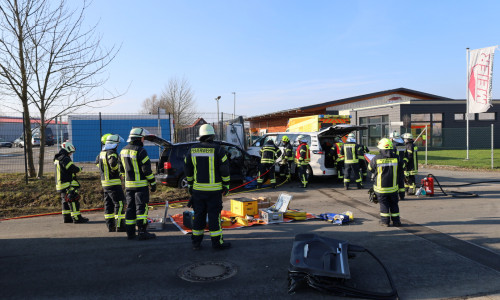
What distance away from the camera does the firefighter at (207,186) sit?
17.7ft

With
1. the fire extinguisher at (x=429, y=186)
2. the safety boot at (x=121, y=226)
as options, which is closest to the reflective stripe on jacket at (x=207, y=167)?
the safety boot at (x=121, y=226)

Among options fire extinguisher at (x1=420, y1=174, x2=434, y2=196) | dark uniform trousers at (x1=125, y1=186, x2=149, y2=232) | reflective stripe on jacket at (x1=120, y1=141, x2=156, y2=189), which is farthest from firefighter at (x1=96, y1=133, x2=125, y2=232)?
fire extinguisher at (x1=420, y1=174, x2=434, y2=196)

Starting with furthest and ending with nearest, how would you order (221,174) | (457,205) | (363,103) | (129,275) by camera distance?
(363,103) < (457,205) < (221,174) < (129,275)

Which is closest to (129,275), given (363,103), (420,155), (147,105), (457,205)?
(457,205)

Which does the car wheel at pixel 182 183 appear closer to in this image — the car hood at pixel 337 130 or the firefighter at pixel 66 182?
the firefighter at pixel 66 182

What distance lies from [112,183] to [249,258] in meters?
3.20

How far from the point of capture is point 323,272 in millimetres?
3756

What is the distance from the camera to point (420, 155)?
72.4 feet

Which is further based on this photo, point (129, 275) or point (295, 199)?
point (295, 199)

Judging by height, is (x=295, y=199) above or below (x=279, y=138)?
below

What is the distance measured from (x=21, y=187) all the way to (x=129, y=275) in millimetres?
7456

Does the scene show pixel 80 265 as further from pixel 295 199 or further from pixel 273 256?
pixel 295 199

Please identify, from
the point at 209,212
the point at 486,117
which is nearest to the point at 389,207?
the point at 209,212

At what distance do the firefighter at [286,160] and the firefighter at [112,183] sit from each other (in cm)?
638
